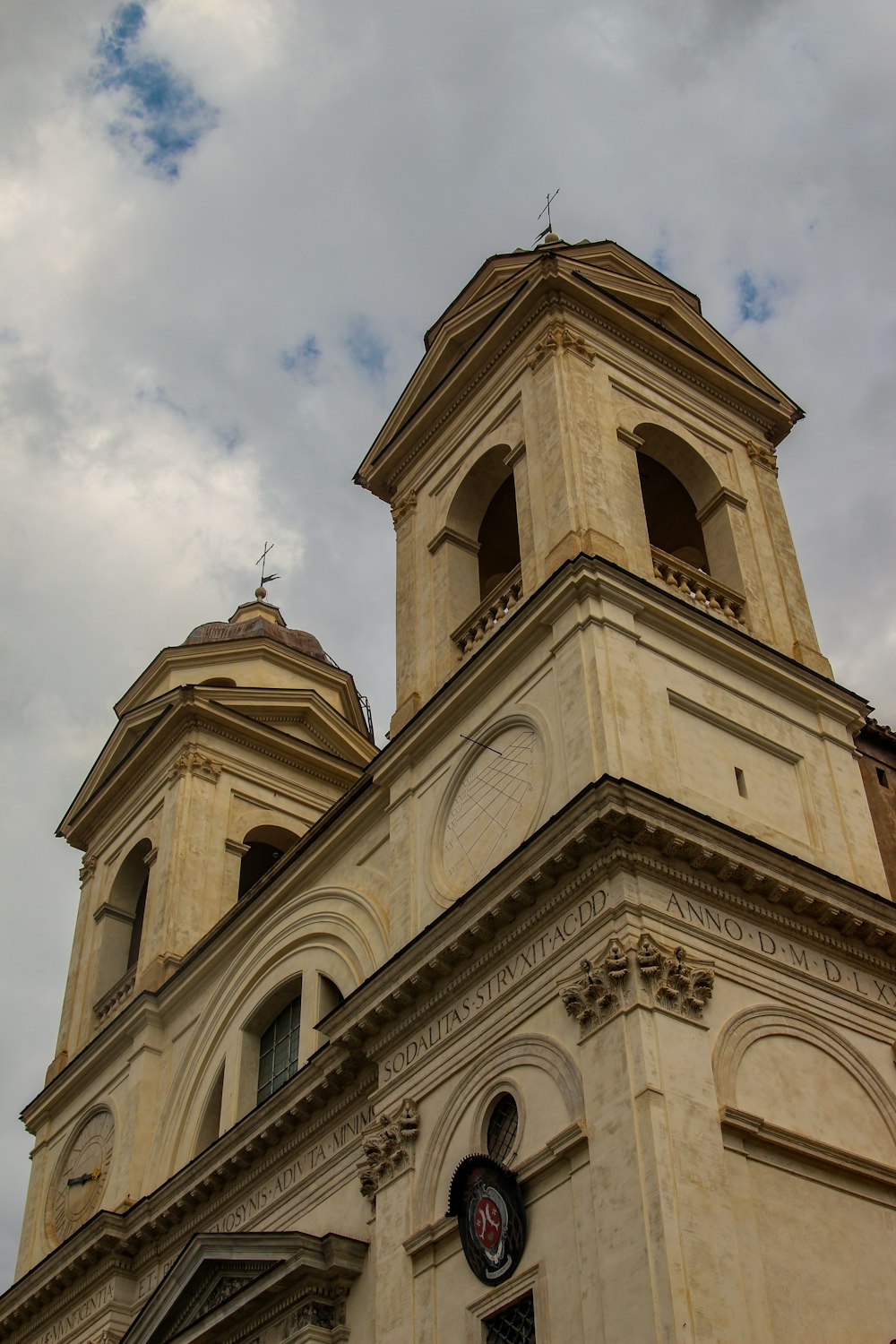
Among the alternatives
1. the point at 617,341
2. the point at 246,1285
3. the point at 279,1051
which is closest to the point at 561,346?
the point at 617,341

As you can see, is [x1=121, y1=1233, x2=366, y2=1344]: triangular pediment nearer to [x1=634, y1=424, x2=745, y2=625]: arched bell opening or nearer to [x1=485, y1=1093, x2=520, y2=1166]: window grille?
[x1=485, y1=1093, x2=520, y2=1166]: window grille

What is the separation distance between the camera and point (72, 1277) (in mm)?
24078

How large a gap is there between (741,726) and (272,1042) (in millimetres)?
8851

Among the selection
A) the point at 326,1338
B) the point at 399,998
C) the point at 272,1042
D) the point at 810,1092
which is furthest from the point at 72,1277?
the point at 810,1092

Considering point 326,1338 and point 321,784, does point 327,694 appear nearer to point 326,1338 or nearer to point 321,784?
point 321,784

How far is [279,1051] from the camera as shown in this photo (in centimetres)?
2339

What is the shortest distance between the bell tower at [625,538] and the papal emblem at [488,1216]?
419cm

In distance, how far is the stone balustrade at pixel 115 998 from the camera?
1118 inches

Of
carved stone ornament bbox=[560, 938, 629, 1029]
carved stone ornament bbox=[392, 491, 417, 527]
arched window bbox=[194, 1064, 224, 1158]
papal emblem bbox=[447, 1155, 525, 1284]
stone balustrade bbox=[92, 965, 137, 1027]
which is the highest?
carved stone ornament bbox=[392, 491, 417, 527]

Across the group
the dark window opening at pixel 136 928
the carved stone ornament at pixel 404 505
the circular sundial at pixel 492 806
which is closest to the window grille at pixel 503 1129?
the circular sundial at pixel 492 806

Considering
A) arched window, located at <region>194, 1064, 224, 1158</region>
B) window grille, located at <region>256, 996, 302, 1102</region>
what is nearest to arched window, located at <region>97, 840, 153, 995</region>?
arched window, located at <region>194, 1064, 224, 1158</region>

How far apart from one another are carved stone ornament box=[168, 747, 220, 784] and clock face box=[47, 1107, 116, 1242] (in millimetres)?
6226

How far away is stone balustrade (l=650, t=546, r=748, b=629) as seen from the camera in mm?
21203

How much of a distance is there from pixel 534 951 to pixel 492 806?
2722 millimetres
